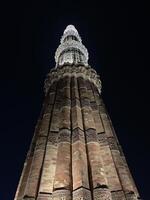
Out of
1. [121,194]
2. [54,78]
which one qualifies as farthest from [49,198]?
[54,78]

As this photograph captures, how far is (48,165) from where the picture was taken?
32.5ft

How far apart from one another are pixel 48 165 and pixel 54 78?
797cm

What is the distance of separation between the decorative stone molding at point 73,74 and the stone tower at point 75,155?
2.68 ft

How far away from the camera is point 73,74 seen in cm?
1706

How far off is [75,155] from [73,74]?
7.74 metres

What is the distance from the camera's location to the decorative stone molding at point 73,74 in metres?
17.1

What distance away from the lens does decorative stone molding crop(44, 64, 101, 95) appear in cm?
1712

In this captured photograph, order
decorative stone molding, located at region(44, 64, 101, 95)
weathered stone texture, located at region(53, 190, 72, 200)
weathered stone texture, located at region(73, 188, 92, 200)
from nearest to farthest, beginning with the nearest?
weathered stone texture, located at region(73, 188, 92, 200) < weathered stone texture, located at region(53, 190, 72, 200) < decorative stone molding, located at region(44, 64, 101, 95)

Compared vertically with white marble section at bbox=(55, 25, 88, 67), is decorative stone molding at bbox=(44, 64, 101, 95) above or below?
below

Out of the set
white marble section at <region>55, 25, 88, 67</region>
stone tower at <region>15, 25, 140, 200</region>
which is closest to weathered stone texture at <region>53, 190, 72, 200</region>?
stone tower at <region>15, 25, 140, 200</region>

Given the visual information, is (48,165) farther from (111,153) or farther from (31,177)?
(111,153)

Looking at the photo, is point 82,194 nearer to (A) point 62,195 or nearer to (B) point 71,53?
(A) point 62,195

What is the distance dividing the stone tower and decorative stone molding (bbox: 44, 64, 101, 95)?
0.82 meters

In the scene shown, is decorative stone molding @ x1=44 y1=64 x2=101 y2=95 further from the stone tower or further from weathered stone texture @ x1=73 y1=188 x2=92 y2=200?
weathered stone texture @ x1=73 y1=188 x2=92 y2=200
